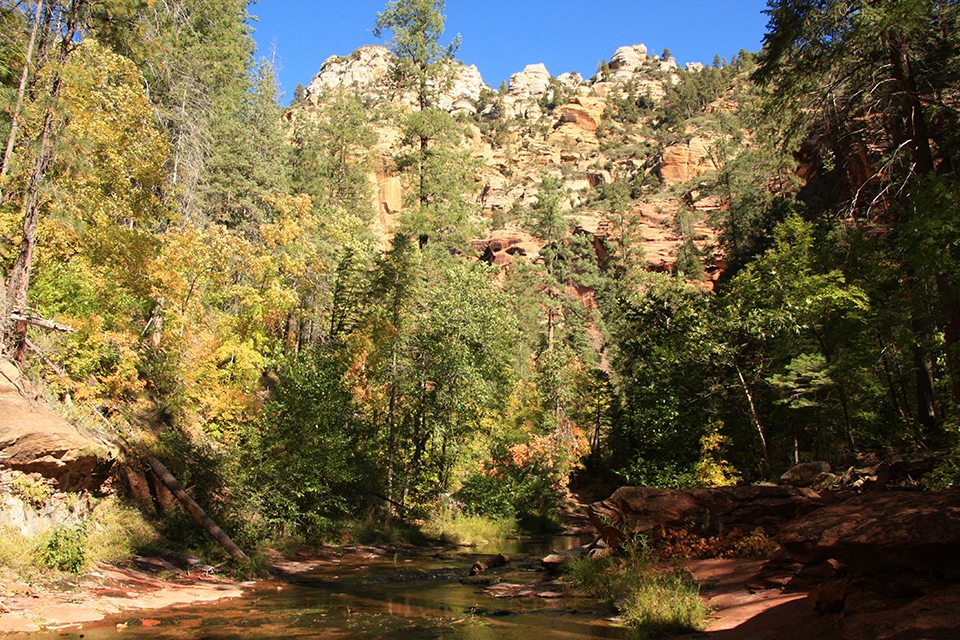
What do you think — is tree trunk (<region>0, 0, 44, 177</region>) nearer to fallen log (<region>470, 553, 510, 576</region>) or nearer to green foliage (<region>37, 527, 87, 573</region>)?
green foliage (<region>37, 527, 87, 573</region>)

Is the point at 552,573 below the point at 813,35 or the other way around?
below

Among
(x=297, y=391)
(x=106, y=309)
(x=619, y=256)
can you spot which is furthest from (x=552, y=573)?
(x=619, y=256)

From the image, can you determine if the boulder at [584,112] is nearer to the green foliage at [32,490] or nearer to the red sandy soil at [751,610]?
the red sandy soil at [751,610]

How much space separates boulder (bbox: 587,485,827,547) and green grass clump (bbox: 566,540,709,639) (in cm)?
54

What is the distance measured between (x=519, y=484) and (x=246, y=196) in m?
19.9

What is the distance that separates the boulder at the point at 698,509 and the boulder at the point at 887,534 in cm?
469

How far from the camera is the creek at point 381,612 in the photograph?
7.75 meters

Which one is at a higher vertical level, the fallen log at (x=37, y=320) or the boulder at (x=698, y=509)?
the fallen log at (x=37, y=320)

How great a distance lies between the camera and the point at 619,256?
65812 mm

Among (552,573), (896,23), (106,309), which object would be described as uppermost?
(896,23)

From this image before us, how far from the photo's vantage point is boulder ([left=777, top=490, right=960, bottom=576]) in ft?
17.4

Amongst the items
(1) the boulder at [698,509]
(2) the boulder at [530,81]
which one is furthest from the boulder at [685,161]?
(1) the boulder at [698,509]

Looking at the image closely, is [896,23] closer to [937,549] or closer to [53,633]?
[937,549]

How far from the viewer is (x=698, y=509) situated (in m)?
11.6
